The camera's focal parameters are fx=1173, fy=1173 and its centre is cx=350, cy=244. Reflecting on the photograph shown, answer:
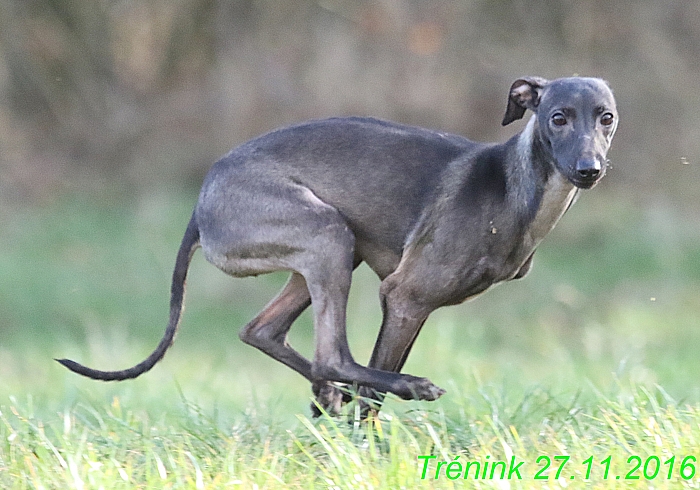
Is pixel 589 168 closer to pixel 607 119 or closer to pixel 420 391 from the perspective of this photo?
pixel 607 119

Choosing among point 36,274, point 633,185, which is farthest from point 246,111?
point 633,185

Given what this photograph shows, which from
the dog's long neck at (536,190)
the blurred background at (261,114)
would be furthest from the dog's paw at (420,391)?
the blurred background at (261,114)

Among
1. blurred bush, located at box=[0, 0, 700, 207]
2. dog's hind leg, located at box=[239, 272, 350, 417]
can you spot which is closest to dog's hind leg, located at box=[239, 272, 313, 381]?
dog's hind leg, located at box=[239, 272, 350, 417]

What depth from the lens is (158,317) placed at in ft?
36.3

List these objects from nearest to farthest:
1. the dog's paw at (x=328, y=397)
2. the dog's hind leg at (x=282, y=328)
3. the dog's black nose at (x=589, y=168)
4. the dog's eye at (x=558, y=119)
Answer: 1. the dog's black nose at (x=589, y=168)
2. the dog's eye at (x=558, y=119)
3. the dog's paw at (x=328, y=397)
4. the dog's hind leg at (x=282, y=328)

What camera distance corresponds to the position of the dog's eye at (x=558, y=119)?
4.78 meters

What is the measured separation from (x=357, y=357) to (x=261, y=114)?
5.51m

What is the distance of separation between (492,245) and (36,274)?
8.04 meters

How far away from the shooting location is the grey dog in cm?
496

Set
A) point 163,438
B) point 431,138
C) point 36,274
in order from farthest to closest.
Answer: point 36,274, point 431,138, point 163,438

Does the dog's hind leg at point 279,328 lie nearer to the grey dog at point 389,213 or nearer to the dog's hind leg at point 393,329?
the grey dog at point 389,213

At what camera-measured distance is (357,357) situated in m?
9.07

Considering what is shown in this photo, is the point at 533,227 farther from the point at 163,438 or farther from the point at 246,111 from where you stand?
the point at 246,111

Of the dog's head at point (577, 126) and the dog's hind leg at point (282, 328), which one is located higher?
the dog's head at point (577, 126)
